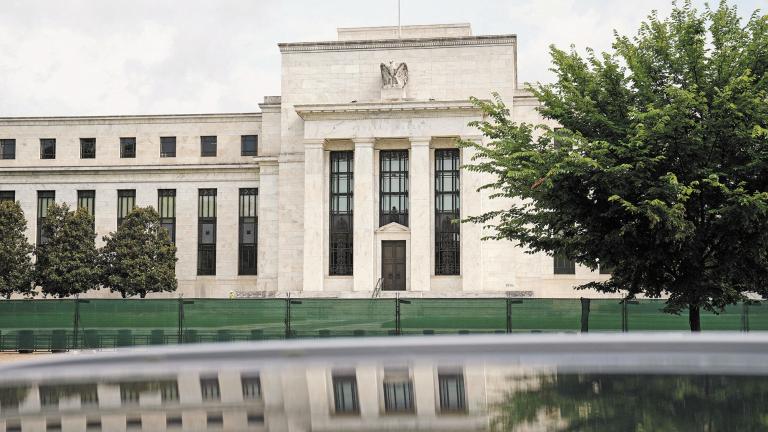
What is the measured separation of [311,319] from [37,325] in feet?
32.1

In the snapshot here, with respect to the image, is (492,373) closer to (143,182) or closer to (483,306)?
(483,306)

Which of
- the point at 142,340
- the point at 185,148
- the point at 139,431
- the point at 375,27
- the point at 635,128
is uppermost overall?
the point at 375,27

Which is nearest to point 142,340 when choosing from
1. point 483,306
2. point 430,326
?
point 430,326

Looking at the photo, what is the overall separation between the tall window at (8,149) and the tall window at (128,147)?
9.00m

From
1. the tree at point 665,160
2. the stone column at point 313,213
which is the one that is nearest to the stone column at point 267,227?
the stone column at point 313,213

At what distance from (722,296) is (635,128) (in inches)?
205

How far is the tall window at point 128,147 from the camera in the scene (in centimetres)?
6906

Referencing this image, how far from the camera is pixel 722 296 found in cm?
2247

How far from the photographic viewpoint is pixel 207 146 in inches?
2712

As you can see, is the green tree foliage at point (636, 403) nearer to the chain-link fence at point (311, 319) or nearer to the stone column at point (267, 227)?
the chain-link fence at point (311, 319)

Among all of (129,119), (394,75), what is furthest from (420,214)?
(129,119)

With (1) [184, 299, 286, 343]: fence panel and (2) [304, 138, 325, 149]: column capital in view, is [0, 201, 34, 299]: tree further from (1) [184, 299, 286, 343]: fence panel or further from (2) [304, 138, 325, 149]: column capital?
(1) [184, 299, 286, 343]: fence panel

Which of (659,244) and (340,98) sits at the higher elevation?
(340,98)

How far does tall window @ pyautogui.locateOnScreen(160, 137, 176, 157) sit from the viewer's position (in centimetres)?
6906
